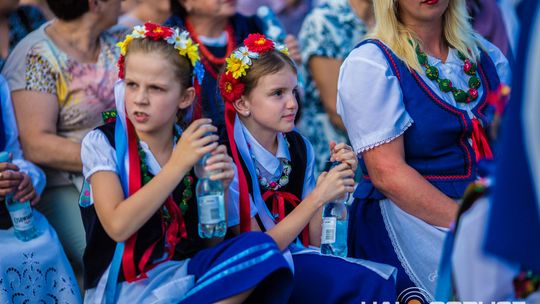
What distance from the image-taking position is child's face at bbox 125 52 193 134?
127 inches

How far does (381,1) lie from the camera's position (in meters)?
3.66

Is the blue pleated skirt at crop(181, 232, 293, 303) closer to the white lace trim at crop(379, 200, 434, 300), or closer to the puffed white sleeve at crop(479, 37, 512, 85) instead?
the white lace trim at crop(379, 200, 434, 300)

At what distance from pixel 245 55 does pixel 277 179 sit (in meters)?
0.52

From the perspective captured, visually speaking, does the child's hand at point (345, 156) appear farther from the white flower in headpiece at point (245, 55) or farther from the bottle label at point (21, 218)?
the bottle label at point (21, 218)

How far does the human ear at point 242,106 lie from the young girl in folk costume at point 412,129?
384 mm

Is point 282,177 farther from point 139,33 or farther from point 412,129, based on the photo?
point 139,33

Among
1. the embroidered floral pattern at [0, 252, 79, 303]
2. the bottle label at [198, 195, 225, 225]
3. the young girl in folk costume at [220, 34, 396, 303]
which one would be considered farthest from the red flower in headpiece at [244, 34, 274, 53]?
the embroidered floral pattern at [0, 252, 79, 303]

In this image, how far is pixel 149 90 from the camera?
3252 mm

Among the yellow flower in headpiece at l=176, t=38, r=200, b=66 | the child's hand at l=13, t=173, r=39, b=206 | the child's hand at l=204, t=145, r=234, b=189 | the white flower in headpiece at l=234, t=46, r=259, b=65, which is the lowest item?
the child's hand at l=13, t=173, r=39, b=206

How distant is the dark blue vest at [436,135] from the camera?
11.5 feet

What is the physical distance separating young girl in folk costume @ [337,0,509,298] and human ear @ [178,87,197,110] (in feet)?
2.06

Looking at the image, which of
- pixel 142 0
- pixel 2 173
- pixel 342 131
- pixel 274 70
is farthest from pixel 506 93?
pixel 142 0

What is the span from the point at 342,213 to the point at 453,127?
0.56 m

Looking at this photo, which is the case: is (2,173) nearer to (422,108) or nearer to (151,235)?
(151,235)
